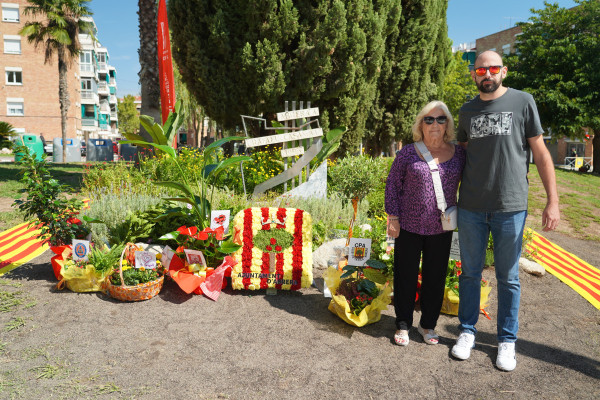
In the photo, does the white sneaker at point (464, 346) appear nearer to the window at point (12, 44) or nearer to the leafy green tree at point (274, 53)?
the leafy green tree at point (274, 53)

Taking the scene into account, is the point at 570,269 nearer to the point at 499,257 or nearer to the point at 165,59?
the point at 499,257

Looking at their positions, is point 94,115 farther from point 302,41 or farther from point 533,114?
point 533,114

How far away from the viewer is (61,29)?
20.0m

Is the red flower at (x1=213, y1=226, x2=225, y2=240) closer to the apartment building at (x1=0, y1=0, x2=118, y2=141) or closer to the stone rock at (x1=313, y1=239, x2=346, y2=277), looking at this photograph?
the stone rock at (x1=313, y1=239, x2=346, y2=277)

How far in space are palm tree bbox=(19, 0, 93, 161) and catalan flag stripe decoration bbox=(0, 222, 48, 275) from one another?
17.5 metres

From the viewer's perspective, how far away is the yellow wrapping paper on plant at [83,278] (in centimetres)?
364

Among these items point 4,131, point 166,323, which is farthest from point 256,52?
point 4,131

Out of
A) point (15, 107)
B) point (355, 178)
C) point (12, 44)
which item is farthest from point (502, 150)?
point (12, 44)

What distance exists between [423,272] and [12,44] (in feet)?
130

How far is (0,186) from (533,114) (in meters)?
11.5

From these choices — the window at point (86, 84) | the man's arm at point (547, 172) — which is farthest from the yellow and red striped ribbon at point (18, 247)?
the window at point (86, 84)

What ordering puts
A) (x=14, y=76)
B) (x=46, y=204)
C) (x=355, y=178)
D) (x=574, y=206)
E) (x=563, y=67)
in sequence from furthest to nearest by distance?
(x=14, y=76) → (x=563, y=67) → (x=574, y=206) → (x=355, y=178) → (x=46, y=204)

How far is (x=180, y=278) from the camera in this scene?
12.2ft

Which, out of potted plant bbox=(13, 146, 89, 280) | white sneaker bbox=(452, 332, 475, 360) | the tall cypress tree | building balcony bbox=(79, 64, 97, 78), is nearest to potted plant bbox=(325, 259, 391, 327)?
white sneaker bbox=(452, 332, 475, 360)
